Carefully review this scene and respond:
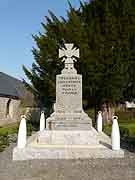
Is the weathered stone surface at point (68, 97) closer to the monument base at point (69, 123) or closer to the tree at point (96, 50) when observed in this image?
the monument base at point (69, 123)

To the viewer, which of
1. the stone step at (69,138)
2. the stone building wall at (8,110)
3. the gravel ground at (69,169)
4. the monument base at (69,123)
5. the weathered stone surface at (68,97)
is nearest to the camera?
the gravel ground at (69,169)

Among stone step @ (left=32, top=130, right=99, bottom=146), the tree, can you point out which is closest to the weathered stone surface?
stone step @ (left=32, top=130, right=99, bottom=146)

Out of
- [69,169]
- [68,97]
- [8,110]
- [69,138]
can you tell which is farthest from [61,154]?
[8,110]

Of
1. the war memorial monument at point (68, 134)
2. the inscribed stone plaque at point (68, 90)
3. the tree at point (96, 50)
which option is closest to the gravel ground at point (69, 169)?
the war memorial monument at point (68, 134)

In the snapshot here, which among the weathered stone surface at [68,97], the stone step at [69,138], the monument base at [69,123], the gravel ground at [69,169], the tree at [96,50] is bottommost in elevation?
the gravel ground at [69,169]

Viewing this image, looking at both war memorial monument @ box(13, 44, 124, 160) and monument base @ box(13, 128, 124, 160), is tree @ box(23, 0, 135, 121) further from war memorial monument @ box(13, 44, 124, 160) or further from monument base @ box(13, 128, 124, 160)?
monument base @ box(13, 128, 124, 160)

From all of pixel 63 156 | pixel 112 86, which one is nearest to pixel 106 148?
pixel 63 156

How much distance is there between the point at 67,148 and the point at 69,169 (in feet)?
6.25

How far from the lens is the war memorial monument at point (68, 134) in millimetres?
8391

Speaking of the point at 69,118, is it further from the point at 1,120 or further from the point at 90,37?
the point at 1,120

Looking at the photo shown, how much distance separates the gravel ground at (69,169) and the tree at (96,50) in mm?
9362

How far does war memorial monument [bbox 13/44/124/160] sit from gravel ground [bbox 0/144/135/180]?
1.55ft

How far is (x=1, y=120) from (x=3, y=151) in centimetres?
1881

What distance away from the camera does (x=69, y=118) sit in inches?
416
